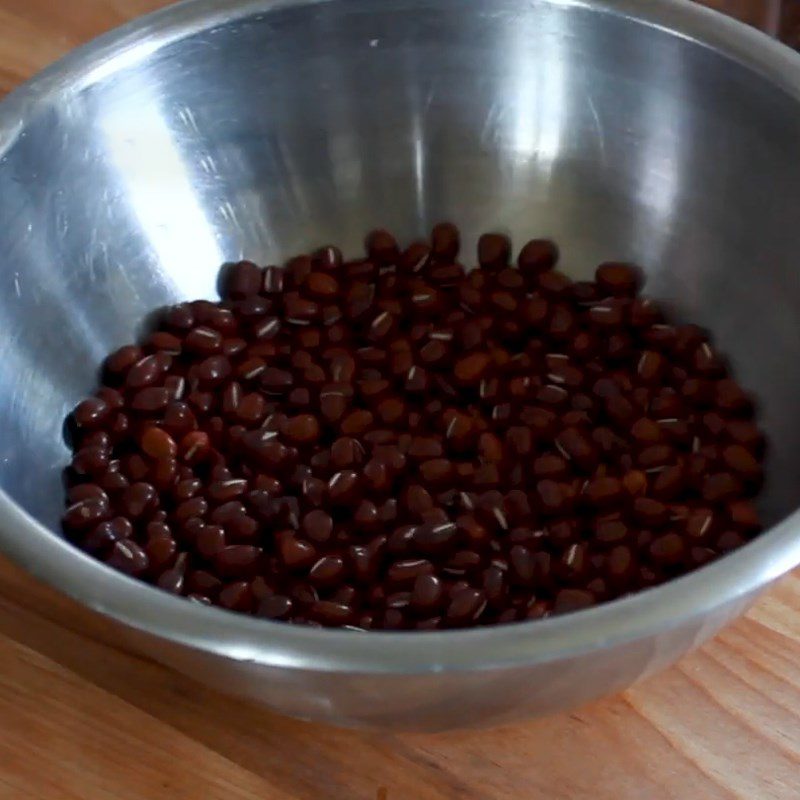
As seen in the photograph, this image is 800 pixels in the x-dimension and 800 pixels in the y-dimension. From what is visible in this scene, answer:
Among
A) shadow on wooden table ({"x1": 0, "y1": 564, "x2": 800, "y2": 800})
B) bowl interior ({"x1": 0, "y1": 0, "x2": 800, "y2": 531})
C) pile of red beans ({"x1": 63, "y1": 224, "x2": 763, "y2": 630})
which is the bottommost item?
shadow on wooden table ({"x1": 0, "y1": 564, "x2": 800, "y2": 800})

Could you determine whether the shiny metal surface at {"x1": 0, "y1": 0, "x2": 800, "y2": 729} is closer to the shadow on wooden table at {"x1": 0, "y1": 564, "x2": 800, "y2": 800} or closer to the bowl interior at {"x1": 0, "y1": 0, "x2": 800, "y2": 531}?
the bowl interior at {"x1": 0, "y1": 0, "x2": 800, "y2": 531}

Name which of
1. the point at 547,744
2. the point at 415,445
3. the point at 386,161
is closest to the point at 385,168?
the point at 386,161

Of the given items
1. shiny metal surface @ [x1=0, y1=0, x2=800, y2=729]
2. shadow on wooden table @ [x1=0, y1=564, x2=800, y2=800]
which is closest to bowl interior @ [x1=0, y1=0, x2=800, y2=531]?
shiny metal surface @ [x1=0, y1=0, x2=800, y2=729]

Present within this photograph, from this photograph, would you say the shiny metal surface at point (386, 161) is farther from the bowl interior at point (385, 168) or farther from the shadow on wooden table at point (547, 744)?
the shadow on wooden table at point (547, 744)

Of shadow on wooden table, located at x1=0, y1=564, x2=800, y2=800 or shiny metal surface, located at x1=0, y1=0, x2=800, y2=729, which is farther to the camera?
shiny metal surface, located at x1=0, y1=0, x2=800, y2=729

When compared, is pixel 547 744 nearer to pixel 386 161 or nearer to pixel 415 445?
pixel 415 445

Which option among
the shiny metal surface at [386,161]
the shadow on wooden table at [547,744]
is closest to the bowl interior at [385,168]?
the shiny metal surface at [386,161]

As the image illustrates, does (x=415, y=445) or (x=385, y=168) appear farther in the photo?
(x=385, y=168)
